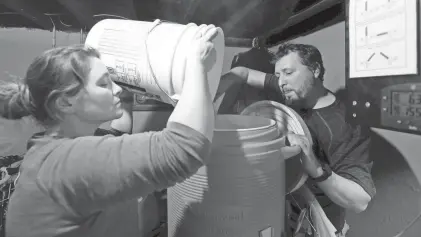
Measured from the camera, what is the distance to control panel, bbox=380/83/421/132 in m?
0.86

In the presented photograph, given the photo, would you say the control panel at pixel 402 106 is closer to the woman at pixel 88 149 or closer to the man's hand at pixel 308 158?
the man's hand at pixel 308 158

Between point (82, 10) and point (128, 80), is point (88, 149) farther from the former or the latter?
point (82, 10)

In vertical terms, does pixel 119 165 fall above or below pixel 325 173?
above

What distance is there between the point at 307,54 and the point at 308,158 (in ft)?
1.23

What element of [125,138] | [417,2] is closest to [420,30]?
[417,2]

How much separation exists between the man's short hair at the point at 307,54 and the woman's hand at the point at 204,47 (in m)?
0.41

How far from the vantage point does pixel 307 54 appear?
1.08 m

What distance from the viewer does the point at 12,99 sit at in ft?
2.73

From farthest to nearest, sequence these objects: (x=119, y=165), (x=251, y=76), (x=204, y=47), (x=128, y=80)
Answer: (x=251, y=76), (x=128, y=80), (x=204, y=47), (x=119, y=165)

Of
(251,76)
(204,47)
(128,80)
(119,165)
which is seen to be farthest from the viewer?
(251,76)

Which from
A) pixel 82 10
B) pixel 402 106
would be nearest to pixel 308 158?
pixel 402 106

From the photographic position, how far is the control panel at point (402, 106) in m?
0.86

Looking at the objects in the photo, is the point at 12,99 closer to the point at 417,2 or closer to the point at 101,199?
the point at 101,199

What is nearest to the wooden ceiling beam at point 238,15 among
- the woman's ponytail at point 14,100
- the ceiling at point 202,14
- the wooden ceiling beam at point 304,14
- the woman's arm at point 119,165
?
the ceiling at point 202,14
